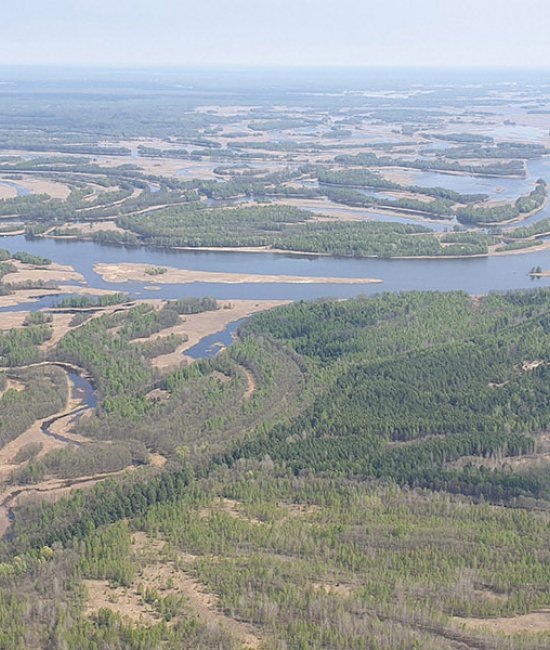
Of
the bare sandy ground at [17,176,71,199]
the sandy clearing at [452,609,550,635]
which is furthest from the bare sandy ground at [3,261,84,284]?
the sandy clearing at [452,609,550,635]

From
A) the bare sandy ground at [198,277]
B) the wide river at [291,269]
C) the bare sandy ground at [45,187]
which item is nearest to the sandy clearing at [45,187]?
the bare sandy ground at [45,187]

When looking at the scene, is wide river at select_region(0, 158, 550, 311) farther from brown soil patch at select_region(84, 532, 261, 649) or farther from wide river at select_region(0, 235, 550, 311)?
brown soil patch at select_region(84, 532, 261, 649)

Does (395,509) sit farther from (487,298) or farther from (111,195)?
(111,195)

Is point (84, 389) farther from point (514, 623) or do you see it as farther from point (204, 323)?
point (514, 623)

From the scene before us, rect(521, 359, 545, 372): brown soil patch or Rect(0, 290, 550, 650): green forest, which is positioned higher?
Rect(521, 359, 545, 372): brown soil patch

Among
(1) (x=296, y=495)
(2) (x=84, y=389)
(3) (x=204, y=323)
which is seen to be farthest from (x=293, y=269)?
(1) (x=296, y=495)

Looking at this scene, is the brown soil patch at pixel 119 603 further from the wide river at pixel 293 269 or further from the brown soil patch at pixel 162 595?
the wide river at pixel 293 269

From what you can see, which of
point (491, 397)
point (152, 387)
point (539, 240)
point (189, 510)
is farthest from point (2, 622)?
point (539, 240)
